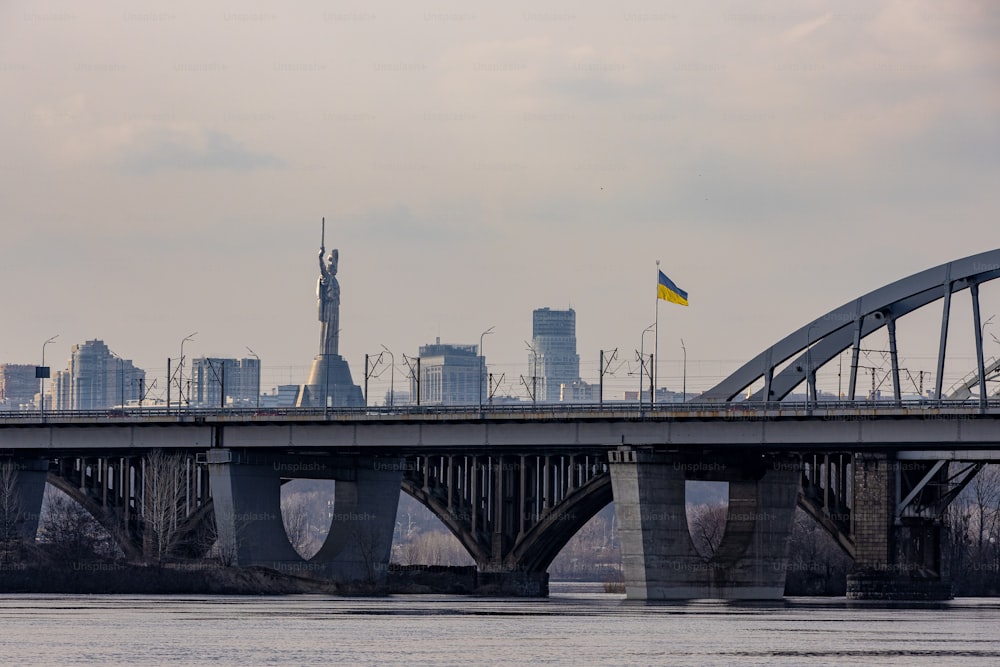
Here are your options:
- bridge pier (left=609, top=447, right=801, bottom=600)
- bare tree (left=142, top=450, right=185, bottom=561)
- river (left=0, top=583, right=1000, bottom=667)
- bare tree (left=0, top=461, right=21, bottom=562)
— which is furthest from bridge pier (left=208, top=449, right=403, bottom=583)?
bridge pier (left=609, top=447, right=801, bottom=600)

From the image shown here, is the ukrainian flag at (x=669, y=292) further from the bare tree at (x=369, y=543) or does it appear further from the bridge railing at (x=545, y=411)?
the bare tree at (x=369, y=543)

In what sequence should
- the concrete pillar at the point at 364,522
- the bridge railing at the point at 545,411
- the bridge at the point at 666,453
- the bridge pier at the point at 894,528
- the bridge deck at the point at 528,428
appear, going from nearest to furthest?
the bridge deck at the point at 528,428 → the bridge railing at the point at 545,411 → the bridge at the point at 666,453 → the concrete pillar at the point at 364,522 → the bridge pier at the point at 894,528

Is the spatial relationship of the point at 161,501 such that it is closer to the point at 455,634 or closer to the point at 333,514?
the point at 333,514

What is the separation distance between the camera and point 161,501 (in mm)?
157000

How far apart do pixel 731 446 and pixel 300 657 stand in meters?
66.5

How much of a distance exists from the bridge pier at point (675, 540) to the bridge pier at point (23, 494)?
49.1 m

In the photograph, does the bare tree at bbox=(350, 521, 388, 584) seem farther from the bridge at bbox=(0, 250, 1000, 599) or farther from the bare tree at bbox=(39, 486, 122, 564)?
the bare tree at bbox=(39, 486, 122, 564)

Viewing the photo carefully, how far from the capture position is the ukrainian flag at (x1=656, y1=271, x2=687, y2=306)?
140 meters

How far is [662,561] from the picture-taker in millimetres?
134125

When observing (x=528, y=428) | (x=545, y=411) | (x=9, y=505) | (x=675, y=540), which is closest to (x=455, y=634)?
(x=545, y=411)

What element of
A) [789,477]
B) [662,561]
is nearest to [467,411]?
[662,561]

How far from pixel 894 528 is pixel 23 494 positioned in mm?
74514

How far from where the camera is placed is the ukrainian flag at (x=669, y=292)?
140 metres

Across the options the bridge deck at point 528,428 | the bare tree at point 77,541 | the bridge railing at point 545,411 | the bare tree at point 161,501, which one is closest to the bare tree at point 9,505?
the bare tree at point 77,541
